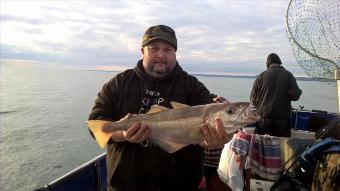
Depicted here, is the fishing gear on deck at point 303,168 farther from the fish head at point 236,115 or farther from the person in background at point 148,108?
the fish head at point 236,115

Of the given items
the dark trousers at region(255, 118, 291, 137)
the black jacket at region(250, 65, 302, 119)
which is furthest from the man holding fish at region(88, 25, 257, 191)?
the dark trousers at region(255, 118, 291, 137)

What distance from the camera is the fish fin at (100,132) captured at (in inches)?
171

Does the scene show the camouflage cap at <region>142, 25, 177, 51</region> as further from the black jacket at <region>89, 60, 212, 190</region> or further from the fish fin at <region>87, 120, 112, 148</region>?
the fish fin at <region>87, 120, 112, 148</region>

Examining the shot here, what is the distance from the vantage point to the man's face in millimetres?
4625

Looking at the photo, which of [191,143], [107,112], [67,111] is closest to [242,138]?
[191,143]

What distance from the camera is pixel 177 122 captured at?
4352 mm

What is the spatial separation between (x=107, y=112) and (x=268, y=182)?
348 centimetres

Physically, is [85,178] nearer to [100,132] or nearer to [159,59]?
[100,132]

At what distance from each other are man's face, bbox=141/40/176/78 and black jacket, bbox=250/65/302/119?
6.19 metres

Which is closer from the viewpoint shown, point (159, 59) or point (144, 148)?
point (144, 148)

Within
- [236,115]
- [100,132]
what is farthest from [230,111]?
[100,132]

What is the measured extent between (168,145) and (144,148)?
340 millimetres

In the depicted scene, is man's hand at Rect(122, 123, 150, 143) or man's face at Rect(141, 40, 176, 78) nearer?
man's hand at Rect(122, 123, 150, 143)

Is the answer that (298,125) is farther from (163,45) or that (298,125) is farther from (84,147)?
(84,147)
